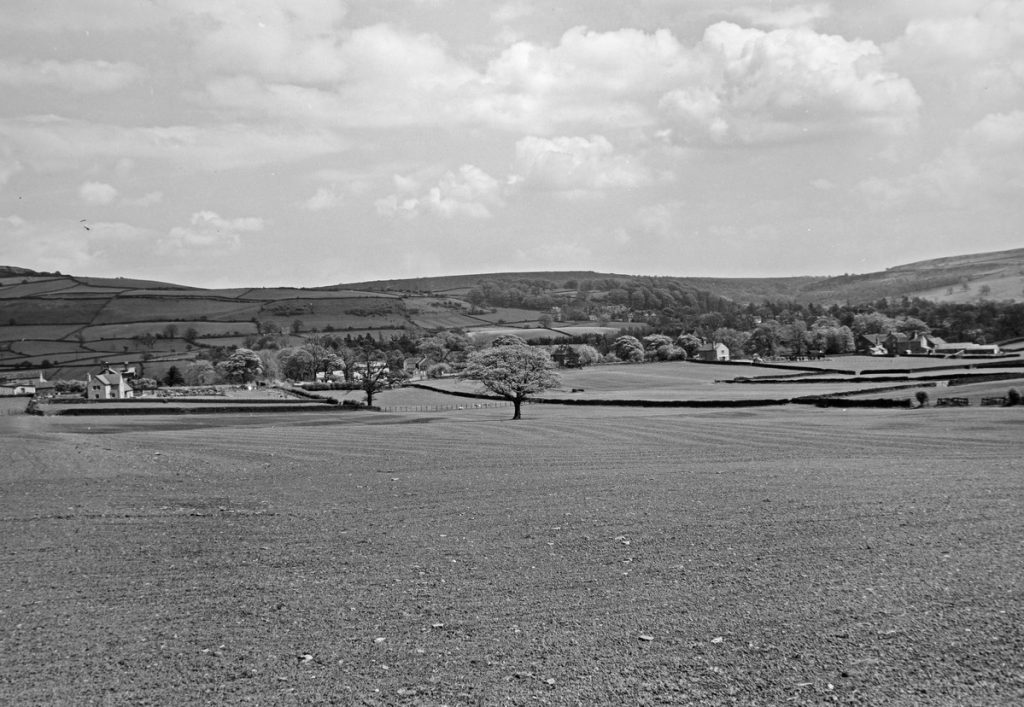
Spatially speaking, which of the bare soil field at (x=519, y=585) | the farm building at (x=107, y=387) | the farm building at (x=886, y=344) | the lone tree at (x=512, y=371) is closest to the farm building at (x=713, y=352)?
the farm building at (x=886, y=344)

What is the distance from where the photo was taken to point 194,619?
14438 mm

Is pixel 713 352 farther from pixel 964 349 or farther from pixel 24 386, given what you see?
pixel 24 386

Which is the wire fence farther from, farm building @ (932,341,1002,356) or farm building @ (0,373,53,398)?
farm building @ (932,341,1002,356)

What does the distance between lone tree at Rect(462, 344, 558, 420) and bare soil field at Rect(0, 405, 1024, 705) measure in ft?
147

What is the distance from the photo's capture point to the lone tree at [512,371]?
78562mm

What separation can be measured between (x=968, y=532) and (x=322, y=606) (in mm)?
14015

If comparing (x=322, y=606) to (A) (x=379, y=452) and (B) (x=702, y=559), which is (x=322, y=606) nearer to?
(B) (x=702, y=559)

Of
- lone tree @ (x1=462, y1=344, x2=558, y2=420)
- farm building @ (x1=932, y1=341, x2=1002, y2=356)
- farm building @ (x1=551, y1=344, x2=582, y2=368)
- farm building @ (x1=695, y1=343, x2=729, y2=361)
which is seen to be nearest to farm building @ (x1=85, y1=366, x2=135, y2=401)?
lone tree @ (x1=462, y1=344, x2=558, y2=420)

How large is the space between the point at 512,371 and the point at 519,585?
207ft

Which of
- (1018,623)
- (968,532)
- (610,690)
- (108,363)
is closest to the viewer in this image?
(610,690)

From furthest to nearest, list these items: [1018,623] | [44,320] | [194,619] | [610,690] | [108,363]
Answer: [44,320] → [108,363] → [194,619] → [1018,623] → [610,690]

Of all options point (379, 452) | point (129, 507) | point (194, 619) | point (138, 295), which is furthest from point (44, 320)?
point (194, 619)

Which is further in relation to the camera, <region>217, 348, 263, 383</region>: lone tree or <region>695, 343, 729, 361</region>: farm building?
<region>695, 343, 729, 361</region>: farm building

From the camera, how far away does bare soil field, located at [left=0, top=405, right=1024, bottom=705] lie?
462 inches
